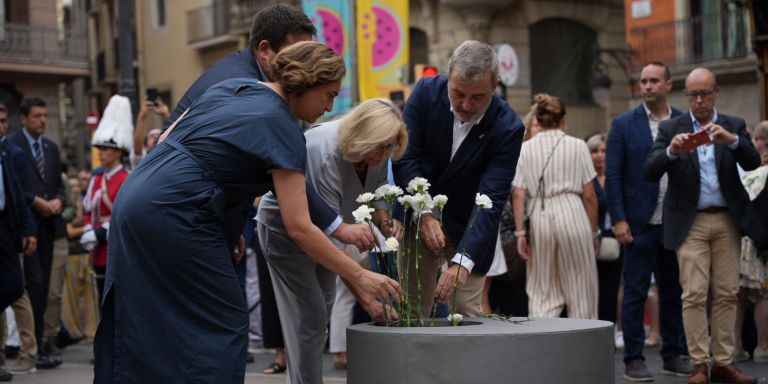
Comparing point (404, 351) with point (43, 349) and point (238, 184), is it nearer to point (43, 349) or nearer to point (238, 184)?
point (238, 184)

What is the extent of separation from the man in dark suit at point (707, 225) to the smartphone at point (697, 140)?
0.88ft

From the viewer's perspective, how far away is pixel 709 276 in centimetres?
847

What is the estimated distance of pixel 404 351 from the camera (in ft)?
16.8

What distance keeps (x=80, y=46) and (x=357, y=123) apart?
33866 mm

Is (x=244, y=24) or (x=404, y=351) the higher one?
(x=244, y=24)

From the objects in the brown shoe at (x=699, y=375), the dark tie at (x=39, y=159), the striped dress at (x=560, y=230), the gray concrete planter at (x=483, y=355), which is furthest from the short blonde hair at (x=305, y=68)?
the dark tie at (x=39, y=159)

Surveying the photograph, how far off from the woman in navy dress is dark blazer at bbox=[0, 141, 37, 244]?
511cm

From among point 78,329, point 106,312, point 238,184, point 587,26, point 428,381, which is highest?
point 587,26

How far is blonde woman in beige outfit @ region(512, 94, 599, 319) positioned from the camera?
30.7 ft

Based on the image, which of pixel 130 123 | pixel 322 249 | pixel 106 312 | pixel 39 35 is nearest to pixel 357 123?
pixel 322 249

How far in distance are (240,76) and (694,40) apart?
65.0 feet

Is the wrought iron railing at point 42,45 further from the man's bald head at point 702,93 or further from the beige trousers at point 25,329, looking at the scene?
the man's bald head at point 702,93

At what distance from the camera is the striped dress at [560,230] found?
9336 mm

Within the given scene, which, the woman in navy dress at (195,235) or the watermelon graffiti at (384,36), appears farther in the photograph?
the watermelon graffiti at (384,36)
